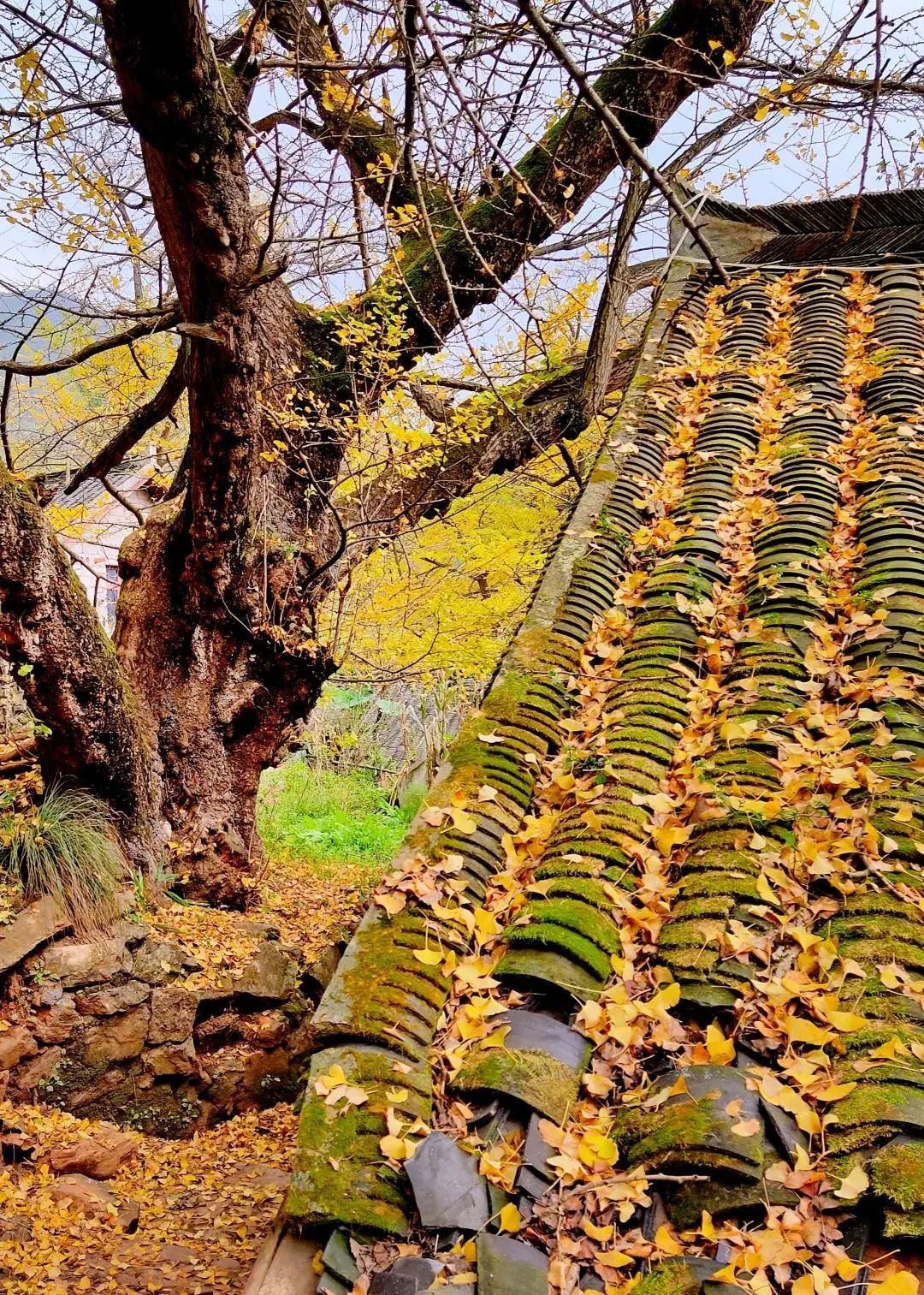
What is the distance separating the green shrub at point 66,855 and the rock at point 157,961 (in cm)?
31

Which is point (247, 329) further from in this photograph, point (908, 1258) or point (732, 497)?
point (908, 1258)

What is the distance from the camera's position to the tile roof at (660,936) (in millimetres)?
1302

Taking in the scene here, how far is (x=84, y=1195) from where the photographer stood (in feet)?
13.1

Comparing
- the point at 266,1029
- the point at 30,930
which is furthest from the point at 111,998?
the point at 266,1029

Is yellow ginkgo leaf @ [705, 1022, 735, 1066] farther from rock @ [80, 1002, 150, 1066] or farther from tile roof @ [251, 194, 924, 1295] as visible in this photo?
rock @ [80, 1002, 150, 1066]

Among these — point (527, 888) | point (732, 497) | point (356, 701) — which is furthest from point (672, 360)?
point (356, 701)

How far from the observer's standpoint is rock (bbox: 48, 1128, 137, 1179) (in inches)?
166

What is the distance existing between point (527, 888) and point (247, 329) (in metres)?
3.65

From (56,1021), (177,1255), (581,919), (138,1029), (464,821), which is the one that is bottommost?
(177,1255)

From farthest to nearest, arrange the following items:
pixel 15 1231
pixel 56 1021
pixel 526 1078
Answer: pixel 56 1021 → pixel 15 1231 → pixel 526 1078

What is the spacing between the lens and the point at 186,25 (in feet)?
10.7

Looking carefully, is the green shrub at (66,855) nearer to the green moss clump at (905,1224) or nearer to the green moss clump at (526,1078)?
the green moss clump at (526,1078)

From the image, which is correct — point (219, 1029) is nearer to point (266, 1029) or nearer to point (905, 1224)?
point (266, 1029)

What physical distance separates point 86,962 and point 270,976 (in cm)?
135
